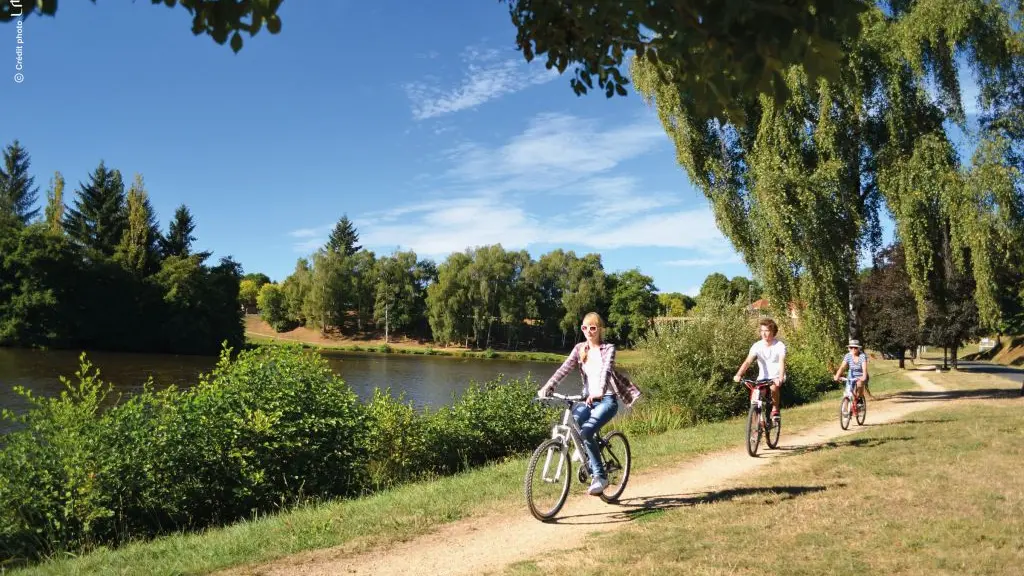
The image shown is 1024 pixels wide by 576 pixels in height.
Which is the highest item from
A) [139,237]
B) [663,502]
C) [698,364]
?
[139,237]

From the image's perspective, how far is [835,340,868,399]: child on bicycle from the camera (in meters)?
11.5

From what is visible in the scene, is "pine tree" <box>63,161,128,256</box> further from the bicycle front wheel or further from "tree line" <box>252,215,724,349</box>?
the bicycle front wheel

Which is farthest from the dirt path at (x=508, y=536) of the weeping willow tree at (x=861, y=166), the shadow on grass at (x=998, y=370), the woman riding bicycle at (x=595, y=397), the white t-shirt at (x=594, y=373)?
the shadow on grass at (x=998, y=370)

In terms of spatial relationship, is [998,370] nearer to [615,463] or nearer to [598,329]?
[615,463]

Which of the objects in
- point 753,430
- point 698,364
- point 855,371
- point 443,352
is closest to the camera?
point 753,430

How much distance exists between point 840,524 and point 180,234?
218 ft

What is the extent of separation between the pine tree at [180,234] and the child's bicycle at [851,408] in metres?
60.8

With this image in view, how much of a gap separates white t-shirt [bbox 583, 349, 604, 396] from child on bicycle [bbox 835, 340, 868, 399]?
290 inches

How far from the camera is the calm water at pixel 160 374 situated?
26.4m

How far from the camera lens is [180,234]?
2400 inches

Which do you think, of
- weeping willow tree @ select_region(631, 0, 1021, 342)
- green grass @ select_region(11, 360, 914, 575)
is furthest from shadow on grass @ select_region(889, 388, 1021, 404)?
green grass @ select_region(11, 360, 914, 575)

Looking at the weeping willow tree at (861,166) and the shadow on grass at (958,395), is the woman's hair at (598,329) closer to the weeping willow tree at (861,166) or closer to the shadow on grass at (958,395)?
the weeping willow tree at (861,166)

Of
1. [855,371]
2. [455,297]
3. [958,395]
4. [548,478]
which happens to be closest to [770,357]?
[855,371]

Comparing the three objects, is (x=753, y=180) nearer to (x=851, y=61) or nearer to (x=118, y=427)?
(x=851, y=61)
